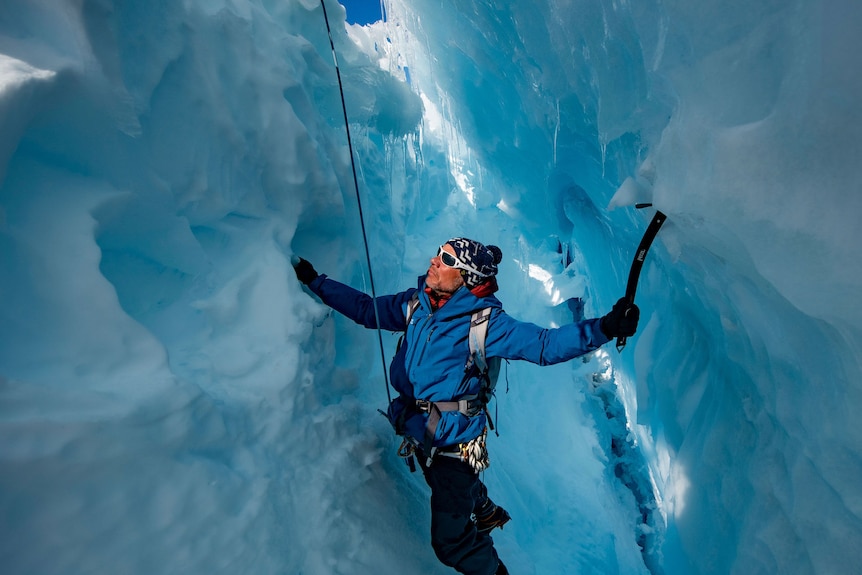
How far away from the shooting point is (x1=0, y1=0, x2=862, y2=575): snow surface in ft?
4.53

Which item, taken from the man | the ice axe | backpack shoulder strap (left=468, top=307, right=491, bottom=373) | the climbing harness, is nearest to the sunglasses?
the man

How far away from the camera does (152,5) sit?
218 cm

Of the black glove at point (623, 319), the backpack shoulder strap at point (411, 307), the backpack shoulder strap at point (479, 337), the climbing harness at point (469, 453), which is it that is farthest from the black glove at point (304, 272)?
A: the black glove at point (623, 319)

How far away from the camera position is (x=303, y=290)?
8.68ft

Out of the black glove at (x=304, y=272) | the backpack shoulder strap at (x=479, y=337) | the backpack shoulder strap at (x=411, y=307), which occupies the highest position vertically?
the backpack shoulder strap at (x=479, y=337)

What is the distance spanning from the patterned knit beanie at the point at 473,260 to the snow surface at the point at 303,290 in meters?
0.75

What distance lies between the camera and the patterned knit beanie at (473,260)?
86.9 inches

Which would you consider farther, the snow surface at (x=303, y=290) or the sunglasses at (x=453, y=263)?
the sunglasses at (x=453, y=263)

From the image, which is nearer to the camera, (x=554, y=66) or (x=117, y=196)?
(x=117, y=196)

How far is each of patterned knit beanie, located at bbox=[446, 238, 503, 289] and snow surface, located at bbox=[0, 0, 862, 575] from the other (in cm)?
75

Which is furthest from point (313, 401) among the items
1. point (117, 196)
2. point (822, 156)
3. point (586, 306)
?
point (586, 306)

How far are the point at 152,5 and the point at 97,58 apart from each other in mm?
562

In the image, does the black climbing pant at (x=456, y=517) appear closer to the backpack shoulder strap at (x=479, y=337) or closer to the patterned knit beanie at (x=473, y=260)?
the backpack shoulder strap at (x=479, y=337)

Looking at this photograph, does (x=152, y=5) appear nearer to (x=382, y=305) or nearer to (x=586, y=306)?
(x=382, y=305)
